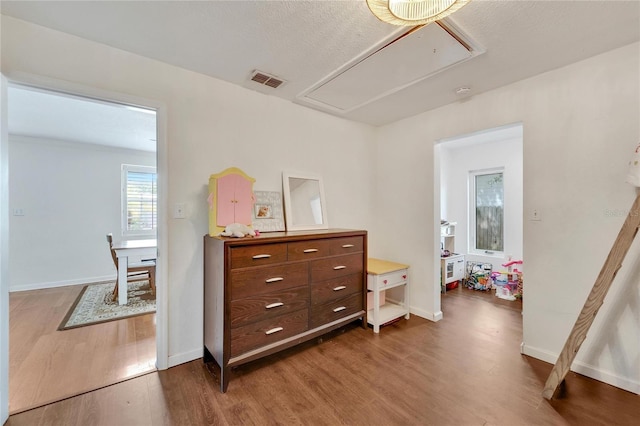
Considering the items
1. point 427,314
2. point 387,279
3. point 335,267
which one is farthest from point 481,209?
point 335,267

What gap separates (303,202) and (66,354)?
2.44 m

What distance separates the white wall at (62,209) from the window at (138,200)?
0.34ft

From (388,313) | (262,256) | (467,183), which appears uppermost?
(467,183)

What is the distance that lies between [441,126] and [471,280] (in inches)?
108

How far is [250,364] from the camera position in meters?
2.13

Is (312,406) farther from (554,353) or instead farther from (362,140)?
(362,140)

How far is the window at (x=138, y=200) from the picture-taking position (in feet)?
15.8

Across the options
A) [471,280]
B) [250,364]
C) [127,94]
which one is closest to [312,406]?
[250,364]

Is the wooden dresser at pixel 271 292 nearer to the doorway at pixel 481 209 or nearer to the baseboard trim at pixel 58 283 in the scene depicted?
the doorway at pixel 481 209

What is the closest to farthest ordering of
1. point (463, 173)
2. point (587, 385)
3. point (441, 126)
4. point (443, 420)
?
point (443, 420), point (587, 385), point (441, 126), point (463, 173)

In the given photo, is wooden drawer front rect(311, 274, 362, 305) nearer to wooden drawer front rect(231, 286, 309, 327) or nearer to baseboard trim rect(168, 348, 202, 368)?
wooden drawer front rect(231, 286, 309, 327)

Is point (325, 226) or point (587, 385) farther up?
point (325, 226)

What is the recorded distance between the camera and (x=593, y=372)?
6.33 ft

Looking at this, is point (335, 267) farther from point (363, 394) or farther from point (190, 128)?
point (190, 128)
